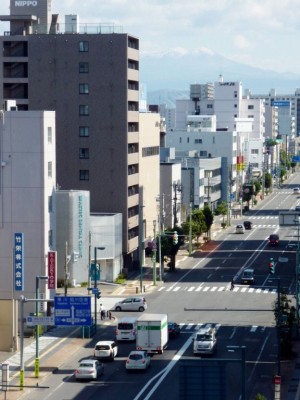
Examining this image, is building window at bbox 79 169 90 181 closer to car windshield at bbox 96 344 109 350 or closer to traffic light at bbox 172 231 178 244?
traffic light at bbox 172 231 178 244

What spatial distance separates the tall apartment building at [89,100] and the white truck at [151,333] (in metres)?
34.1

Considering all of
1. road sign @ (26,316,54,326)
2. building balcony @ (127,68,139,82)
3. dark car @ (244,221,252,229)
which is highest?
building balcony @ (127,68,139,82)

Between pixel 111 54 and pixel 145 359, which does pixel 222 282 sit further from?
pixel 145 359

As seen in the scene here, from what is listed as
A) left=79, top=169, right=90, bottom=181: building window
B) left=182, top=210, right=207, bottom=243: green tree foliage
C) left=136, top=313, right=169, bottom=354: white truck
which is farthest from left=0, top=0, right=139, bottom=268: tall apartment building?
left=136, top=313, right=169, bottom=354: white truck

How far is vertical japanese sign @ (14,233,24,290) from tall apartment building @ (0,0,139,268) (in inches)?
1110

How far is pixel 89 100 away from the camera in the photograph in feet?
312

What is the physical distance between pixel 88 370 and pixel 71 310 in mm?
3183

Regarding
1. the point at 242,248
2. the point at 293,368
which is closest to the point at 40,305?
the point at 293,368

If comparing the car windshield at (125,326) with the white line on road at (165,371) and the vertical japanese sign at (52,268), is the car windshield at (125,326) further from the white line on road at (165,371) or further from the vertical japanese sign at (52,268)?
the vertical japanese sign at (52,268)

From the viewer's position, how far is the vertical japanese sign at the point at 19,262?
66.9 m

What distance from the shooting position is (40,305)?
68000 millimetres

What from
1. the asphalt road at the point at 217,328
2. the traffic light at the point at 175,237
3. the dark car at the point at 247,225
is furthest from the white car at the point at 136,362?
the dark car at the point at 247,225

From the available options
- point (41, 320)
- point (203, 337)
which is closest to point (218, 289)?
point (203, 337)

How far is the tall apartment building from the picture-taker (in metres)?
94.8
